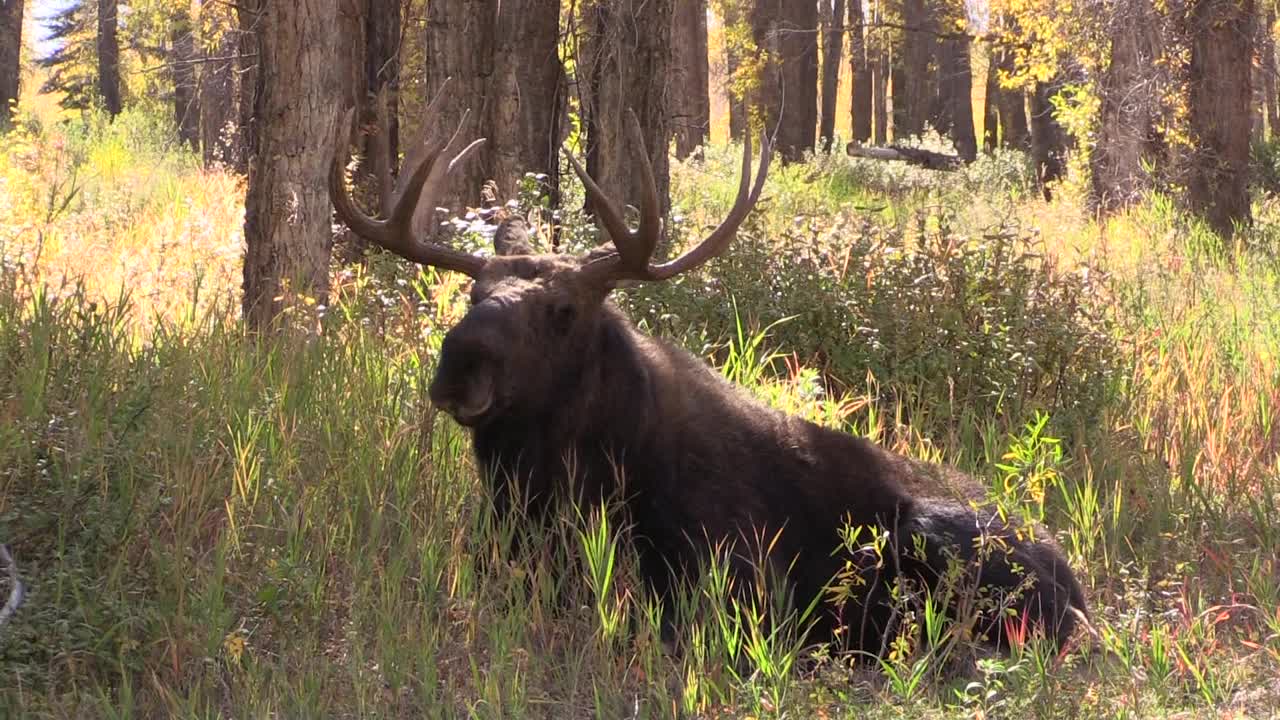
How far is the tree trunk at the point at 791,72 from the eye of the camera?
2931cm

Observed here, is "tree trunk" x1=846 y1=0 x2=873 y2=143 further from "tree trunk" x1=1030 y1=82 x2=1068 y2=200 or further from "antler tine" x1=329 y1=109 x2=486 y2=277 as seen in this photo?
"antler tine" x1=329 y1=109 x2=486 y2=277

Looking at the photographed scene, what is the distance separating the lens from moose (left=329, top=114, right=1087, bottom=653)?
5367mm

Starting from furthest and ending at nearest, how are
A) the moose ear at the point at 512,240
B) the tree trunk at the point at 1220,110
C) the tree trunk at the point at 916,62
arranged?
the tree trunk at the point at 916,62 → the tree trunk at the point at 1220,110 → the moose ear at the point at 512,240

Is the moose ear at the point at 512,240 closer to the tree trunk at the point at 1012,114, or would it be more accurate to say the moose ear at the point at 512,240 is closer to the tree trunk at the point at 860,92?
the tree trunk at the point at 1012,114

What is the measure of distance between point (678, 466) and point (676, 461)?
0.02 metres

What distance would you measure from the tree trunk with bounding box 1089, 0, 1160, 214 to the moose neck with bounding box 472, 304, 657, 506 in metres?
11.3

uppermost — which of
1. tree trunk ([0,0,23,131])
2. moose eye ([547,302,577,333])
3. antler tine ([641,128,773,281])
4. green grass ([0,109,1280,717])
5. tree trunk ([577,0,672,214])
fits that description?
tree trunk ([0,0,23,131])

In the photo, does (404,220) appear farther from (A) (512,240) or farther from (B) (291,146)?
(B) (291,146)

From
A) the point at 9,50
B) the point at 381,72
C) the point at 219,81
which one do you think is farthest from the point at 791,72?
the point at 381,72

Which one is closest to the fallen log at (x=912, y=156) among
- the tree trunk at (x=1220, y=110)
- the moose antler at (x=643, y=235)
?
the tree trunk at (x=1220, y=110)

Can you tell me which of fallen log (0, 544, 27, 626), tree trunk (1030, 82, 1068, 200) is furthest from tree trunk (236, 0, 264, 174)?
tree trunk (1030, 82, 1068, 200)

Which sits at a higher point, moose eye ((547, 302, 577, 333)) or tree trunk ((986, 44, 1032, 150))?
tree trunk ((986, 44, 1032, 150))

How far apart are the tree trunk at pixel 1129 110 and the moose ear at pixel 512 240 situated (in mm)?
10971

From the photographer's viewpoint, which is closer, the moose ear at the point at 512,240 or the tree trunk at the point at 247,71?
the moose ear at the point at 512,240
